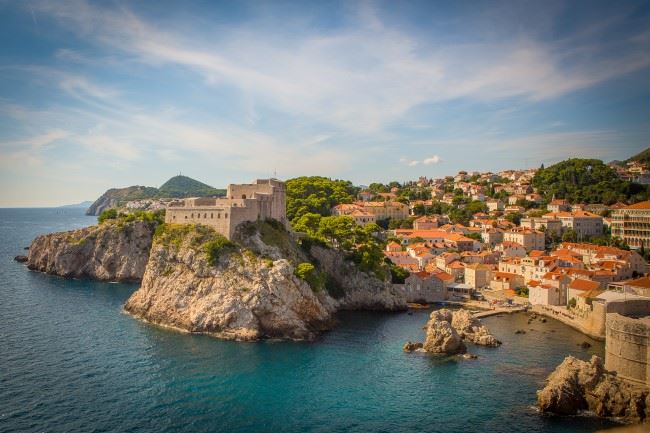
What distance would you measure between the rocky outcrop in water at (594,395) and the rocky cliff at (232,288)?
19.6m

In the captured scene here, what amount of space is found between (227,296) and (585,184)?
97.7 m

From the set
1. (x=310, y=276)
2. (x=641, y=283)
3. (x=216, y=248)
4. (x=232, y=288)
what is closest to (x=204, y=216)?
(x=216, y=248)

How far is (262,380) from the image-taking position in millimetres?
32188

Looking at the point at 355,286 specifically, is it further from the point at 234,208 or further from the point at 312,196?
the point at 312,196

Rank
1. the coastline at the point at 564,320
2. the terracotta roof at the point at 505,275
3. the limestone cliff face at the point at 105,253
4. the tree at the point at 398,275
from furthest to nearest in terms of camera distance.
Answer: the limestone cliff face at the point at 105,253 < the terracotta roof at the point at 505,275 < the tree at the point at 398,275 < the coastline at the point at 564,320

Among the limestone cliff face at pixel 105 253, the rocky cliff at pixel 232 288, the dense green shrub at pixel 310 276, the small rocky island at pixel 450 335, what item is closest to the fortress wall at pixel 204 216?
the rocky cliff at pixel 232 288

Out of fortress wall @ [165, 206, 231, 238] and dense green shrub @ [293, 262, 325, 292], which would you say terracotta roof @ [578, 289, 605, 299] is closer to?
dense green shrub @ [293, 262, 325, 292]

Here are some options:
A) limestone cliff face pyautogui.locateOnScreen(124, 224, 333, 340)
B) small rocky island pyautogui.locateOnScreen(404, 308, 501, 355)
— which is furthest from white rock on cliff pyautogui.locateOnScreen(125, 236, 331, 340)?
small rocky island pyautogui.locateOnScreen(404, 308, 501, 355)

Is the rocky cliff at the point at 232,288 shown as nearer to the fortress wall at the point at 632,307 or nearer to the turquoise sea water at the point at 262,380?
the turquoise sea water at the point at 262,380

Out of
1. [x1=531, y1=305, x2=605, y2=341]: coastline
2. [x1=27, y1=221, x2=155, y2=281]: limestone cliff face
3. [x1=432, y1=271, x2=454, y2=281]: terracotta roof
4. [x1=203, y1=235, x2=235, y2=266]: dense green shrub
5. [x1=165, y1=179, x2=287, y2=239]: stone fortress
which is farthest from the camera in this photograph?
[x1=27, y1=221, x2=155, y2=281]: limestone cliff face

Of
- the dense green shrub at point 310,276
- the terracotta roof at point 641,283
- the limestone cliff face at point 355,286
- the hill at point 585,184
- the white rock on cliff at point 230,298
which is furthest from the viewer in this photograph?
the hill at point 585,184

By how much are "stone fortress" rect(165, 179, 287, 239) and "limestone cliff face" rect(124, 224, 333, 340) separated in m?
2.81

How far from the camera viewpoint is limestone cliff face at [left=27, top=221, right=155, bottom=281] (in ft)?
225

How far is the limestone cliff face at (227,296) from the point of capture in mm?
41406
